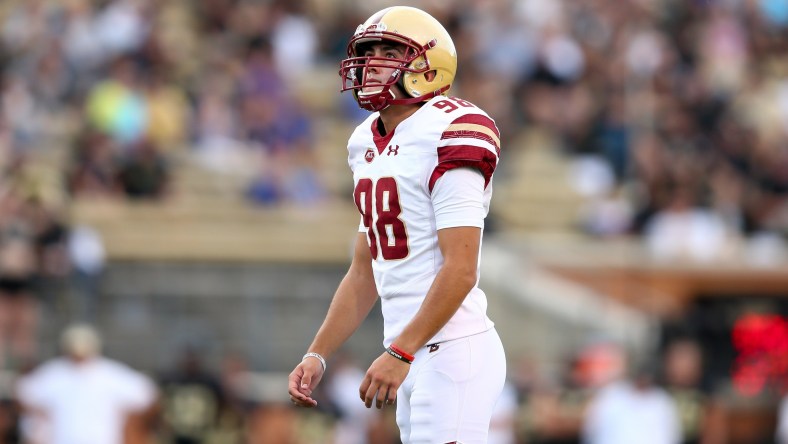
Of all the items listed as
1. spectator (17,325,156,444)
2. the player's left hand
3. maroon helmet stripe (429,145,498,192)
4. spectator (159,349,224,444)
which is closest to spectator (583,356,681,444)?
spectator (159,349,224,444)

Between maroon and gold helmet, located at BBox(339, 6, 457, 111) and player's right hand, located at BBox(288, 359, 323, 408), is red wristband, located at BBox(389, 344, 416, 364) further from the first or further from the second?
maroon and gold helmet, located at BBox(339, 6, 457, 111)

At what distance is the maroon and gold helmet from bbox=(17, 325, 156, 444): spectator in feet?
26.0

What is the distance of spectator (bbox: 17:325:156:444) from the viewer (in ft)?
43.4

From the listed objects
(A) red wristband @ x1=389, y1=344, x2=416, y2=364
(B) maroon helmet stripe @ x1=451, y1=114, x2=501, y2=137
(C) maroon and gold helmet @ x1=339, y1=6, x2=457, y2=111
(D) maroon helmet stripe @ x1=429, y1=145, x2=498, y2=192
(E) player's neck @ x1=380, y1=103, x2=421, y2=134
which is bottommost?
(A) red wristband @ x1=389, y1=344, x2=416, y2=364

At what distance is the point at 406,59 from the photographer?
5625mm

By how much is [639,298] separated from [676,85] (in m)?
4.48

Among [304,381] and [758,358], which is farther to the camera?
[758,358]

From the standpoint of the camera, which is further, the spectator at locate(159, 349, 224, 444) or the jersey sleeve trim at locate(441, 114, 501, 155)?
the spectator at locate(159, 349, 224, 444)

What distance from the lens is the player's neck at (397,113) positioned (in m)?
5.73

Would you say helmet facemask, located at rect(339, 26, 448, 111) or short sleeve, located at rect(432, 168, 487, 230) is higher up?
helmet facemask, located at rect(339, 26, 448, 111)

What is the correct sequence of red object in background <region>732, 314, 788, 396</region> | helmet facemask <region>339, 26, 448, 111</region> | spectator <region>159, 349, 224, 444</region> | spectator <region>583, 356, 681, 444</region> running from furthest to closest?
red object in background <region>732, 314, 788, 396</region>
spectator <region>159, 349, 224, 444</region>
spectator <region>583, 356, 681, 444</region>
helmet facemask <region>339, 26, 448, 111</region>

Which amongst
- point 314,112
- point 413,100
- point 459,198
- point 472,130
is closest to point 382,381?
point 459,198

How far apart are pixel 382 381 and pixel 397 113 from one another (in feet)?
3.11

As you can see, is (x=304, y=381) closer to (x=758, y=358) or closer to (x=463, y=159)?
(x=463, y=159)
